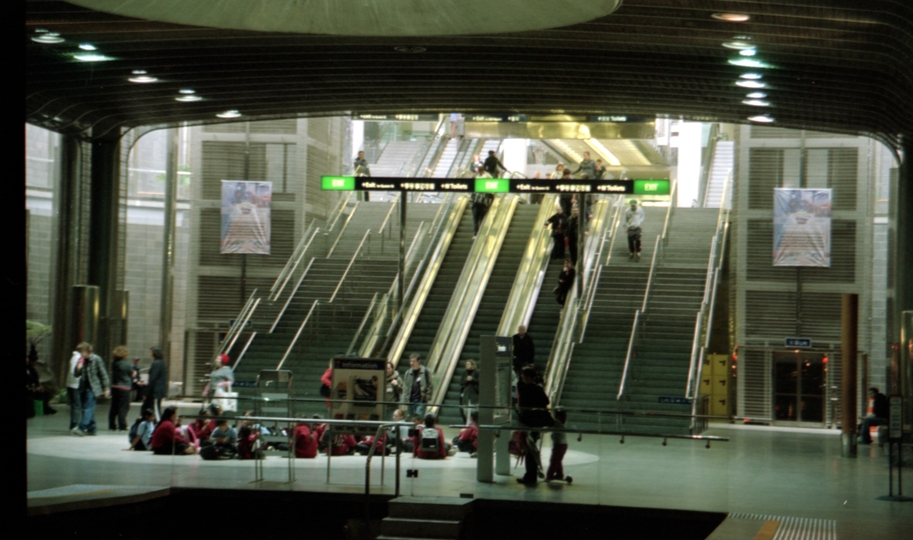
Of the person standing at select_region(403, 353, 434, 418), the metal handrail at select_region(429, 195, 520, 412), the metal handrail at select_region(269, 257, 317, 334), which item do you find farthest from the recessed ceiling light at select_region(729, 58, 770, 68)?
the metal handrail at select_region(269, 257, 317, 334)

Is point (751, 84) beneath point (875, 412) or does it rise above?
above

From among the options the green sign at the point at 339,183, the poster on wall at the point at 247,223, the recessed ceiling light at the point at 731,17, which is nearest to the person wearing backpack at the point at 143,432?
the green sign at the point at 339,183

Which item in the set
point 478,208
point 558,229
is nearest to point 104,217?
point 478,208

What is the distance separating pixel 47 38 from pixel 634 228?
44.8 feet

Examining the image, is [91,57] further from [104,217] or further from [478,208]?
[478,208]

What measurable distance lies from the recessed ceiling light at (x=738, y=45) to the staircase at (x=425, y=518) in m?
7.37

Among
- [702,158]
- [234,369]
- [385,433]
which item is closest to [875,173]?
[702,158]

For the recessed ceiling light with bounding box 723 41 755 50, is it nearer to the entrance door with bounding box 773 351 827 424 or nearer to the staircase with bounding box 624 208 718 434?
the staircase with bounding box 624 208 718 434

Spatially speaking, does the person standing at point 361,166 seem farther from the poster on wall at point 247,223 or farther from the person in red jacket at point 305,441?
the person in red jacket at point 305,441

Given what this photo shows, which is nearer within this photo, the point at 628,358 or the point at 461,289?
the point at 628,358

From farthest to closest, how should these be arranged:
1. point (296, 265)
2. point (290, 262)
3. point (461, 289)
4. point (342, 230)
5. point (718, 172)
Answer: point (718, 172)
point (342, 230)
point (290, 262)
point (296, 265)
point (461, 289)

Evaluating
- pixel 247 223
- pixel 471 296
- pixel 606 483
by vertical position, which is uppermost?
pixel 247 223

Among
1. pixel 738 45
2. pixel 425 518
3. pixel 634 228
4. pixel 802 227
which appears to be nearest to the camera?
pixel 425 518

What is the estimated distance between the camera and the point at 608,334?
2167cm
